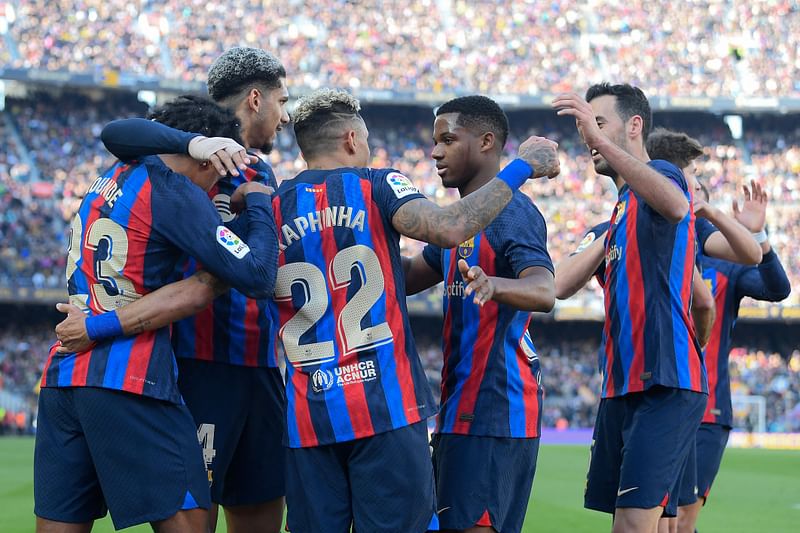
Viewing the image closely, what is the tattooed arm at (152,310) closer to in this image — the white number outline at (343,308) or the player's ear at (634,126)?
the white number outline at (343,308)

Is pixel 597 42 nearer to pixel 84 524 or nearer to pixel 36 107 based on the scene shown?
pixel 36 107

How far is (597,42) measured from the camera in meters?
36.8

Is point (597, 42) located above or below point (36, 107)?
above

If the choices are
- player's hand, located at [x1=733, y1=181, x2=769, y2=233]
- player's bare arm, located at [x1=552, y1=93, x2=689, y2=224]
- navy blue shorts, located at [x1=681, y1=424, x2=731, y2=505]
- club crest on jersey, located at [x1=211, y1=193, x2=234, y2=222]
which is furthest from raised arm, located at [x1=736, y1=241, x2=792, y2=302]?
club crest on jersey, located at [x1=211, y1=193, x2=234, y2=222]

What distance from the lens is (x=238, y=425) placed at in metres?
4.79

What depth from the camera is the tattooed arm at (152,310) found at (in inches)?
157

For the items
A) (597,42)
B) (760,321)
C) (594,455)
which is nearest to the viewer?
(594,455)

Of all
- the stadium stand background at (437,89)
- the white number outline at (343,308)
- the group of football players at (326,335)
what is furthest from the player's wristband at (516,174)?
the stadium stand background at (437,89)

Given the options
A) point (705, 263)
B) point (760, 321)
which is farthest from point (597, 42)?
point (705, 263)

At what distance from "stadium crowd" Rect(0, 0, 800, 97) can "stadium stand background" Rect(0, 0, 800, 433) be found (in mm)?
64

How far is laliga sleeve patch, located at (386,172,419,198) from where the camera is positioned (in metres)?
4.04

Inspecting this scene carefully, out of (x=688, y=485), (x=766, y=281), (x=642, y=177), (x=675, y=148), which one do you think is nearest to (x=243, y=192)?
(x=642, y=177)

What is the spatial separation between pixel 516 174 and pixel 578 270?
1733 mm

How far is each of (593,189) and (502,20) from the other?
24.5 feet
